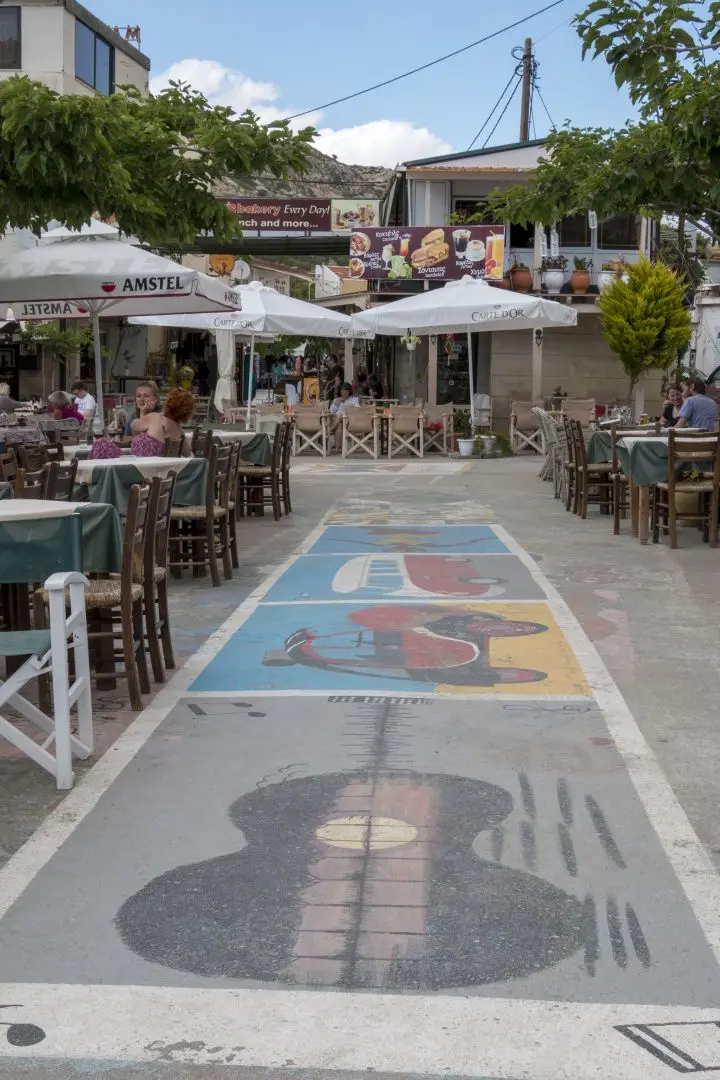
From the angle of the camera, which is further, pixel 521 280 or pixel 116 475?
pixel 521 280

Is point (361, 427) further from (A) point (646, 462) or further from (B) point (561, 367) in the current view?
(A) point (646, 462)

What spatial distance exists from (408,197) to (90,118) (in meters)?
21.8

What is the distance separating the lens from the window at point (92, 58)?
3522 centimetres

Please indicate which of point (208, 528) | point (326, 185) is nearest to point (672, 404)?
point (208, 528)

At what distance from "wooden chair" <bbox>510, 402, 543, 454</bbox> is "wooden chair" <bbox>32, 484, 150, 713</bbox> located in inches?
752

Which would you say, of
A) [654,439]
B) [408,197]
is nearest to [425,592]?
[654,439]

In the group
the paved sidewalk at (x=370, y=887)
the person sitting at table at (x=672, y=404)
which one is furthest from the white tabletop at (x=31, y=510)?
the person sitting at table at (x=672, y=404)

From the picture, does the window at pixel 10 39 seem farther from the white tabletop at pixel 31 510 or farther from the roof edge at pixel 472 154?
the white tabletop at pixel 31 510

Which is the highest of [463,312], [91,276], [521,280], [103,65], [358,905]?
[103,65]

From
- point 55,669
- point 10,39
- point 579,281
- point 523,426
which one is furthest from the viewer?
point 10,39

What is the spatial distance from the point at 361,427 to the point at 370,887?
67.1 feet

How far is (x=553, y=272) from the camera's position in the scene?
27.2 metres

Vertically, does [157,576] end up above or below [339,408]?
below

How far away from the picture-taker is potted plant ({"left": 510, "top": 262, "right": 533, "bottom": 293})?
26953 mm
